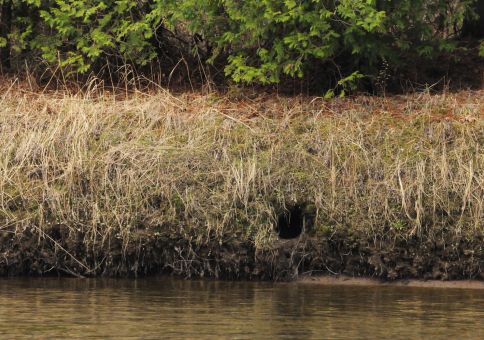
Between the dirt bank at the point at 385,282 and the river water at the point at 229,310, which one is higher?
the dirt bank at the point at 385,282

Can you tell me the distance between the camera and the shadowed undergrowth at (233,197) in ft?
40.3

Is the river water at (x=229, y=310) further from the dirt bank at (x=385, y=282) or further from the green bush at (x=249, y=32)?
the green bush at (x=249, y=32)

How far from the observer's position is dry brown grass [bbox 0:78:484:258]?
12.3 meters

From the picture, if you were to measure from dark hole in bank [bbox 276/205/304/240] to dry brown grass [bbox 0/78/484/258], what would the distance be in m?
0.16

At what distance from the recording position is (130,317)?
9.88 metres

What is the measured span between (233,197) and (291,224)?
2.69 feet

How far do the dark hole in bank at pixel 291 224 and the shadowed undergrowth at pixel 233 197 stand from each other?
0.45 ft

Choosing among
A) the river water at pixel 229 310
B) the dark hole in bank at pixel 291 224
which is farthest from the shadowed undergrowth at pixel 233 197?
the river water at pixel 229 310

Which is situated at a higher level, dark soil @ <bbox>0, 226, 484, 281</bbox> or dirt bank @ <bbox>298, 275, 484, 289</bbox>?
dark soil @ <bbox>0, 226, 484, 281</bbox>

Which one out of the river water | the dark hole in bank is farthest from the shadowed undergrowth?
the river water

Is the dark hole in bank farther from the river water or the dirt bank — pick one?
the river water

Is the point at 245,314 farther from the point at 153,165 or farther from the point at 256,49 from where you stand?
the point at 256,49

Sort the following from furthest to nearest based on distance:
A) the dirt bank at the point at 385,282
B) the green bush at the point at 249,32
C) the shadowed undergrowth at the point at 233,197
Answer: the green bush at the point at 249,32
the shadowed undergrowth at the point at 233,197
the dirt bank at the point at 385,282

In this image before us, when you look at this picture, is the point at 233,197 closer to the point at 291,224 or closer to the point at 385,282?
the point at 291,224
